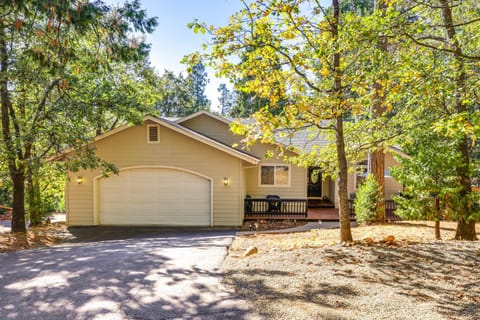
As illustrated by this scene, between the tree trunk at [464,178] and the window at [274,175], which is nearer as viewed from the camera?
the tree trunk at [464,178]

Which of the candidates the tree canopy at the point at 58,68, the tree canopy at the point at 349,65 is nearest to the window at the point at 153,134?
the tree canopy at the point at 58,68

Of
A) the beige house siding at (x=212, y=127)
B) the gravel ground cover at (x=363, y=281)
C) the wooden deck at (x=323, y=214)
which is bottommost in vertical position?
the wooden deck at (x=323, y=214)

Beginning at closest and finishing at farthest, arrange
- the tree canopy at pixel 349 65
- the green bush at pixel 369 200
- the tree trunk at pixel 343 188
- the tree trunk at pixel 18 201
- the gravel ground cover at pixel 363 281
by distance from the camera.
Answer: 1. the gravel ground cover at pixel 363 281
2. the tree canopy at pixel 349 65
3. the tree trunk at pixel 343 188
4. the tree trunk at pixel 18 201
5. the green bush at pixel 369 200

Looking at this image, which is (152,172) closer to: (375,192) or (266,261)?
(266,261)

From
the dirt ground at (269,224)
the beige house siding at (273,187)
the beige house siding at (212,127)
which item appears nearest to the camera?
the dirt ground at (269,224)

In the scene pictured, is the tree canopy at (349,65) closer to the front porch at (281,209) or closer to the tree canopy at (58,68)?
the tree canopy at (58,68)

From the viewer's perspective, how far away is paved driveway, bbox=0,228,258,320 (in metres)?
3.58

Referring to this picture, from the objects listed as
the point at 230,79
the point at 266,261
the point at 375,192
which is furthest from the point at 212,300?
the point at 375,192

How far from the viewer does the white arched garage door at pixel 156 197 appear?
11.3 m

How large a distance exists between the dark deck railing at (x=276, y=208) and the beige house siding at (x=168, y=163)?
86 centimetres

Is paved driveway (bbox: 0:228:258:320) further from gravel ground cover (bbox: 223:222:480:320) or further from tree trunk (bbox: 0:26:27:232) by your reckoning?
tree trunk (bbox: 0:26:27:232)

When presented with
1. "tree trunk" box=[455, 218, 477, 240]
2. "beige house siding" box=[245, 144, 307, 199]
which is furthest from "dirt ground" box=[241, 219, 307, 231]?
"tree trunk" box=[455, 218, 477, 240]

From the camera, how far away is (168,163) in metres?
11.2

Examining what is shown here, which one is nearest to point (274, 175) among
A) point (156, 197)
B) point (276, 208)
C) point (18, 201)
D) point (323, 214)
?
point (276, 208)
